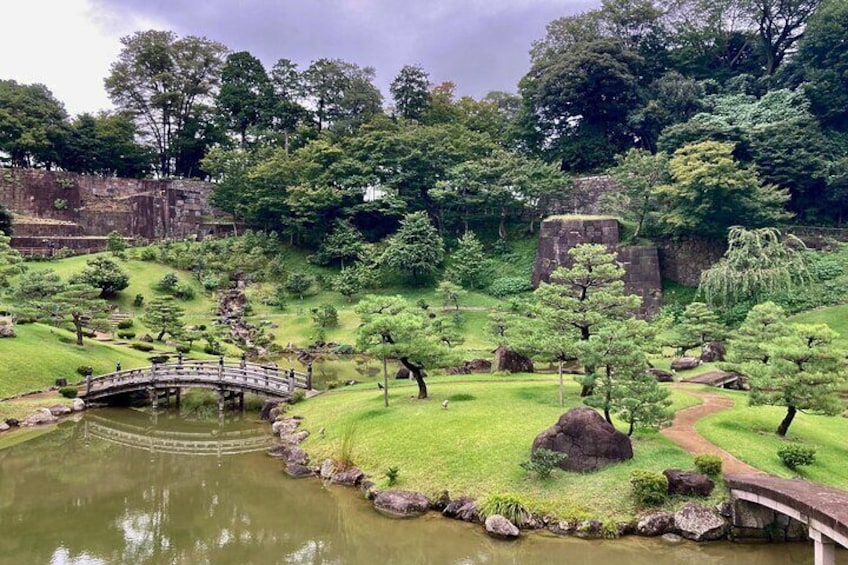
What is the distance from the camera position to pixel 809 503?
10930mm

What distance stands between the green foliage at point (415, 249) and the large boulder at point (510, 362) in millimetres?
17522

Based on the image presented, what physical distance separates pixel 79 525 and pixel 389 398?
11.4 metres

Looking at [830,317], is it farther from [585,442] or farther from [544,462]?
[544,462]

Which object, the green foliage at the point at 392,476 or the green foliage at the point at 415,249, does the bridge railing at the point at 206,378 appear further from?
the green foliage at the point at 415,249

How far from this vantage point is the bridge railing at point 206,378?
25.3 metres

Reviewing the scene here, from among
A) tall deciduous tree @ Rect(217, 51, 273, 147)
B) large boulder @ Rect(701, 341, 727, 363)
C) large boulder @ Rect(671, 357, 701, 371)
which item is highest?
tall deciduous tree @ Rect(217, 51, 273, 147)

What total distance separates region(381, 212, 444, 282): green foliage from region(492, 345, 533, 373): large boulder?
690 inches

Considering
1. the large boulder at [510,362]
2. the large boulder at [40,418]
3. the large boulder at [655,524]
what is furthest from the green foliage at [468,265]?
the large boulder at [655,524]

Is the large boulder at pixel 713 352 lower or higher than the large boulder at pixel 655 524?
higher

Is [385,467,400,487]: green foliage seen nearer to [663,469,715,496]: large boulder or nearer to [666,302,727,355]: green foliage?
[663,469,715,496]: large boulder

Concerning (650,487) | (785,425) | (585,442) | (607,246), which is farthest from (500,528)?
(607,246)

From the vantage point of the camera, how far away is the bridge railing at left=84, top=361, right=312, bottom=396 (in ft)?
83.1

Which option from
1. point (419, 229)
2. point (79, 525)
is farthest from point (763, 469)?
point (419, 229)

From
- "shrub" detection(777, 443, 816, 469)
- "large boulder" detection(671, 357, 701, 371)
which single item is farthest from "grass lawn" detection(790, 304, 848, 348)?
"shrub" detection(777, 443, 816, 469)
